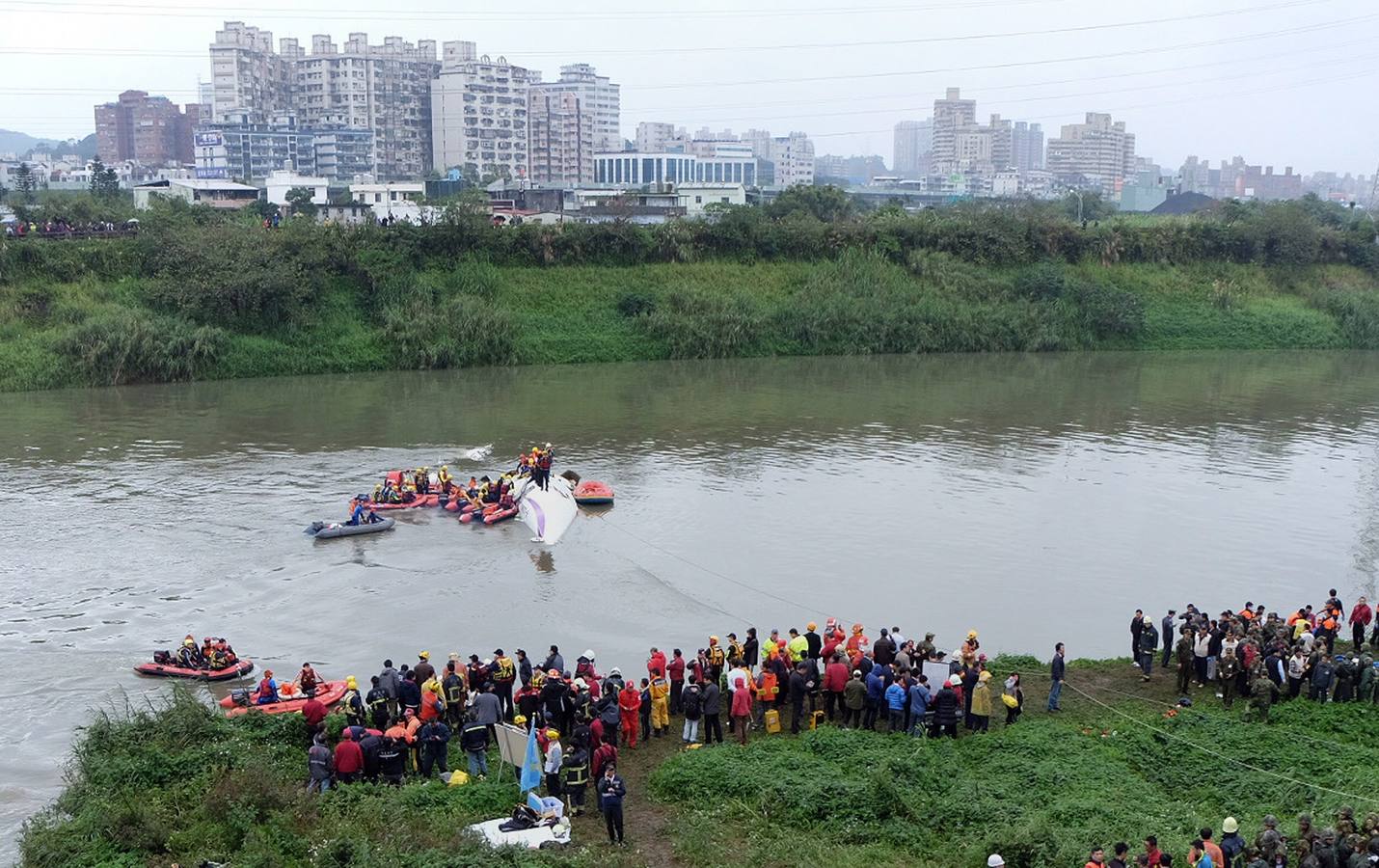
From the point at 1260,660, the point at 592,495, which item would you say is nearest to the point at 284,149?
the point at 592,495

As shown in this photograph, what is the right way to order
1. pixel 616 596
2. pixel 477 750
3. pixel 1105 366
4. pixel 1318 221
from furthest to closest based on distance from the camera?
1. pixel 1318 221
2. pixel 1105 366
3. pixel 616 596
4. pixel 477 750

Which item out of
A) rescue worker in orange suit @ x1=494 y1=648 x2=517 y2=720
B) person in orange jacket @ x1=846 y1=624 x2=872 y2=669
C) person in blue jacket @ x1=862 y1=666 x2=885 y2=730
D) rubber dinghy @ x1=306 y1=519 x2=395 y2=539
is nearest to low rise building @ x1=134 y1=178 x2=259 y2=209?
rubber dinghy @ x1=306 y1=519 x2=395 y2=539

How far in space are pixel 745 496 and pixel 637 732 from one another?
14656 millimetres

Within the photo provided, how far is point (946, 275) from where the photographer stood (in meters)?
60.7

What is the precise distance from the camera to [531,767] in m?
14.1

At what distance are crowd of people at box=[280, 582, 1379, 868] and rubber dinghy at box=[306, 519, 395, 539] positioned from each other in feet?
29.2

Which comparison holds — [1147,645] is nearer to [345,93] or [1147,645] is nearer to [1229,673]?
[1229,673]

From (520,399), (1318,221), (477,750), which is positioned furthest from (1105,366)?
(477,750)

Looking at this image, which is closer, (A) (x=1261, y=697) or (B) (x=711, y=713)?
(B) (x=711, y=713)

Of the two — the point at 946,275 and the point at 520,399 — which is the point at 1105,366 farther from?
the point at 520,399

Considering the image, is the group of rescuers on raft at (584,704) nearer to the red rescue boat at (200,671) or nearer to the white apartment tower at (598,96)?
the red rescue boat at (200,671)

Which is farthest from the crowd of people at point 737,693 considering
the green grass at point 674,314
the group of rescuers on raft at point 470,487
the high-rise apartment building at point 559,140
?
Answer: the high-rise apartment building at point 559,140

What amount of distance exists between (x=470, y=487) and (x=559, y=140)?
13188 cm

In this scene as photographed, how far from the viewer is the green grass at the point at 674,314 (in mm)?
47250
